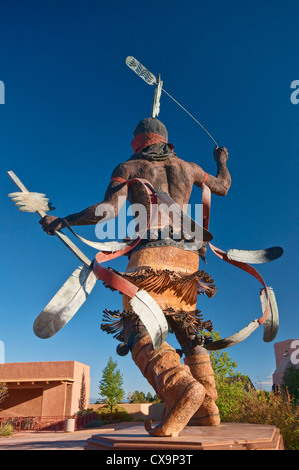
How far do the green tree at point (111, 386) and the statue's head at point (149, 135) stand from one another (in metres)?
18.0

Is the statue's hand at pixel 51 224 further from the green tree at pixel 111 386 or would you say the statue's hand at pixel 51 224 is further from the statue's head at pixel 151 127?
the green tree at pixel 111 386

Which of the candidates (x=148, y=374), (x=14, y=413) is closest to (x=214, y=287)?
(x=148, y=374)

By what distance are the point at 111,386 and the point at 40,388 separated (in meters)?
3.98

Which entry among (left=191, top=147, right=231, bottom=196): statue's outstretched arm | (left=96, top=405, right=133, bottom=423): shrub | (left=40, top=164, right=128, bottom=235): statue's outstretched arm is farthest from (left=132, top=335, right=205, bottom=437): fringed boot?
(left=96, top=405, right=133, bottom=423): shrub

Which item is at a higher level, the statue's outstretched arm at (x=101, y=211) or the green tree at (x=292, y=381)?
the statue's outstretched arm at (x=101, y=211)

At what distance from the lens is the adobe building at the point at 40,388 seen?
17.5 meters

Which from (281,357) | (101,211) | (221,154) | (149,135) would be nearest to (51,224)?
(101,211)

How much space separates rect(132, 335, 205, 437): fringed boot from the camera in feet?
8.34

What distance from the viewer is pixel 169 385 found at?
266cm

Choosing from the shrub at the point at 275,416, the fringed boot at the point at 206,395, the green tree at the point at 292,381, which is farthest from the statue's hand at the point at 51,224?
the green tree at the point at 292,381

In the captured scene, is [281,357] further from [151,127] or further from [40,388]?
[151,127]

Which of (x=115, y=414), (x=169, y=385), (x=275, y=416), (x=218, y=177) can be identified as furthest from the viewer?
(x=115, y=414)
